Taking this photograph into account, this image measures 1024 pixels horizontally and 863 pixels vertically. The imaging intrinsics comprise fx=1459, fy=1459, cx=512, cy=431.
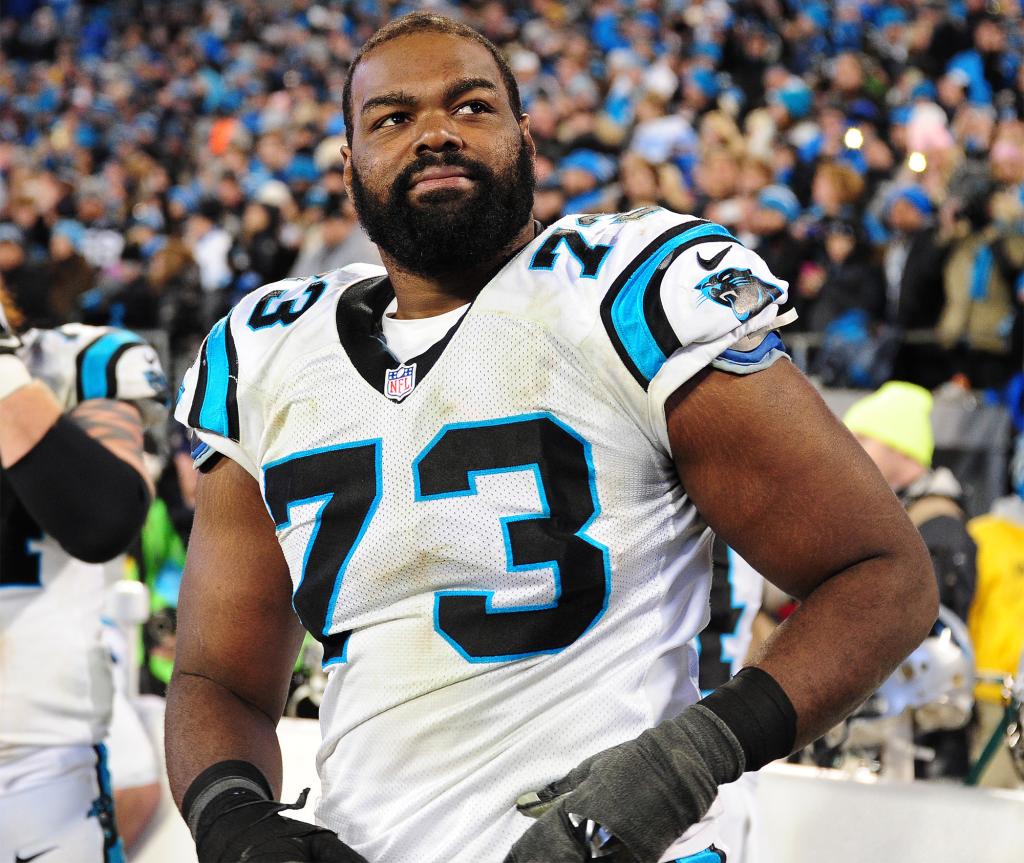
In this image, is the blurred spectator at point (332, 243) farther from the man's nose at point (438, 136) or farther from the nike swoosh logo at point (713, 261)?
the nike swoosh logo at point (713, 261)

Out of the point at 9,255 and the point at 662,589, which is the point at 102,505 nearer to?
the point at 662,589

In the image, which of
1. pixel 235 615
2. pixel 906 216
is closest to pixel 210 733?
pixel 235 615

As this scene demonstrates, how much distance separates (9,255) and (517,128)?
6.17 meters

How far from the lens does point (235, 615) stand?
1.84 metres

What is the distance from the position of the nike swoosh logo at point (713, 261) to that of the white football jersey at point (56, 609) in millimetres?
1303

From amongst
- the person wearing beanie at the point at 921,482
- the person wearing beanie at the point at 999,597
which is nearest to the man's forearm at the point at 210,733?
the person wearing beanie at the point at 921,482

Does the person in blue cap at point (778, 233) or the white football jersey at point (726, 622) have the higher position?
the white football jersey at point (726, 622)

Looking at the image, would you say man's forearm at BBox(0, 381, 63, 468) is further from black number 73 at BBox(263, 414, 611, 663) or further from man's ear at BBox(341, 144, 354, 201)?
black number 73 at BBox(263, 414, 611, 663)

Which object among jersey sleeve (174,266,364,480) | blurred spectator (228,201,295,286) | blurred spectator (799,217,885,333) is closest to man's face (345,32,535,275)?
jersey sleeve (174,266,364,480)

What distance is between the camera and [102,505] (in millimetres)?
2324

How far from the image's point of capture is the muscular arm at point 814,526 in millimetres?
1488

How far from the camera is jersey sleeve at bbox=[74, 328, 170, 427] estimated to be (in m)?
2.53

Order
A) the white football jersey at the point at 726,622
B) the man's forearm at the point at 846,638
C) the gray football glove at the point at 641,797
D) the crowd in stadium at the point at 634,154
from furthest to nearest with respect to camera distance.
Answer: the crowd in stadium at the point at 634,154 → the white football jersey at the point at 726,622 → the man's forearm at the point at 846,638 → the gray football glove at the point at 641,797

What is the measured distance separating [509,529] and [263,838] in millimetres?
411
